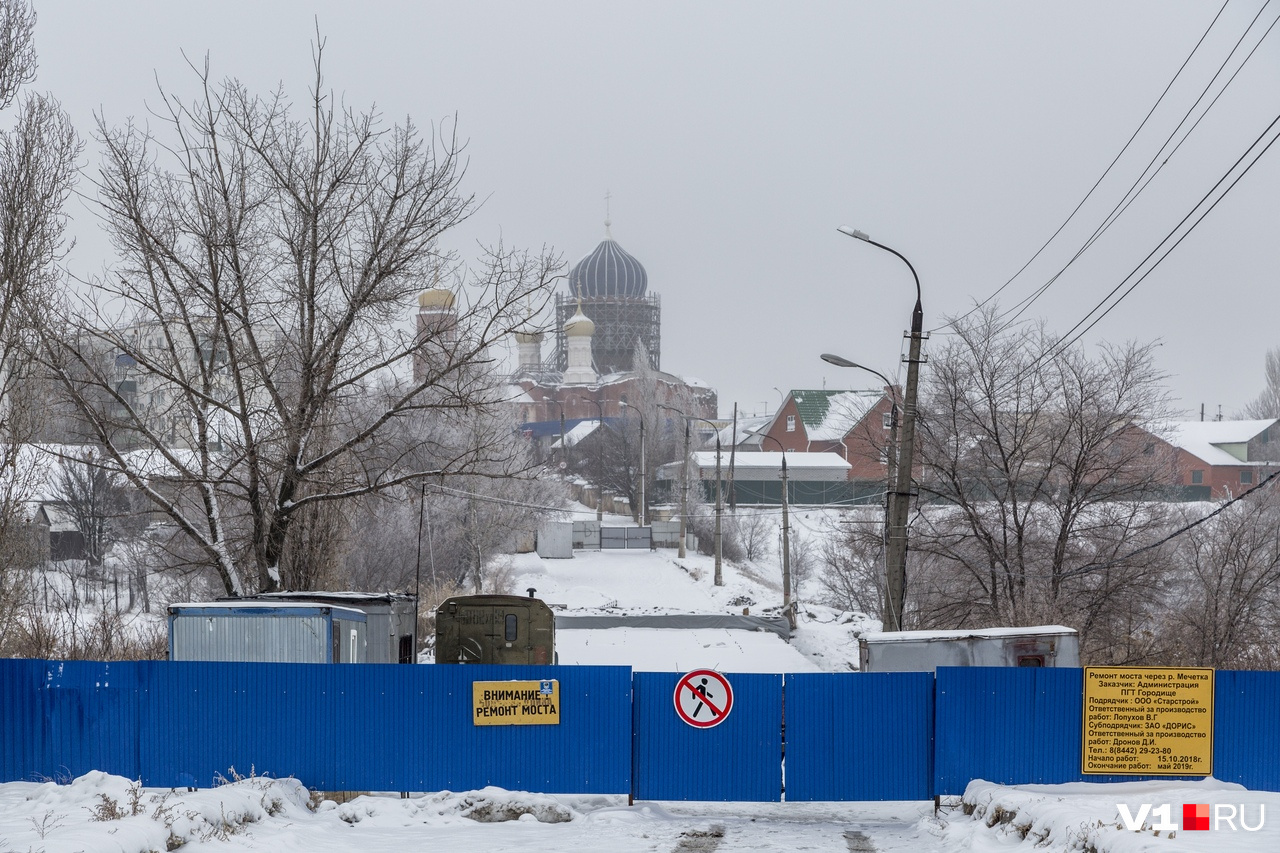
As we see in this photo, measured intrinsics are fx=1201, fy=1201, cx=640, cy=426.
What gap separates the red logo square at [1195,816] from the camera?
414 inches

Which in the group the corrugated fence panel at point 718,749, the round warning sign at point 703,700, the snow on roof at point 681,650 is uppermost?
the round warning sign at point 703,700

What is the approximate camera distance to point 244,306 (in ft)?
56.1

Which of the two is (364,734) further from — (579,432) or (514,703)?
(579,432)

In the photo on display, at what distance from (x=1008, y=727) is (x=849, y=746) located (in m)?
1.71

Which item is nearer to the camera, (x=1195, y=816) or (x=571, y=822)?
(x=1195, y=816)

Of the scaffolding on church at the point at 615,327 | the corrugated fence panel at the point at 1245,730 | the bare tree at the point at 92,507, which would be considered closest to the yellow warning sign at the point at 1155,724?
the corrugated fence panel at the point at 1245,730

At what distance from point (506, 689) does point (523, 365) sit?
399 ft

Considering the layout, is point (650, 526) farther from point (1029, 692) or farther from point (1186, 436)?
point (1029, 692)

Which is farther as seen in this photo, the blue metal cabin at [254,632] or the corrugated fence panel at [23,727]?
the blue metal cabin at [254,632]

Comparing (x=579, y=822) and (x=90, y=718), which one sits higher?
(x=90, y=718)

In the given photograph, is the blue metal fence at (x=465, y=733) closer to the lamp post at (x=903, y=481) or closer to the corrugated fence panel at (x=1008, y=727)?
the corrugated fence panel at (x=1008, y=727)

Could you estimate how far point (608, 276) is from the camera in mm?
133125

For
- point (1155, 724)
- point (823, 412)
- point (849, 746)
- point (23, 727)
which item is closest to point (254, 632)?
point (23, 727)

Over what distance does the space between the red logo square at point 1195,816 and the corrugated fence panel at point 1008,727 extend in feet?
6.13
